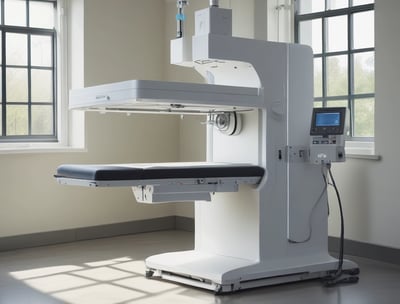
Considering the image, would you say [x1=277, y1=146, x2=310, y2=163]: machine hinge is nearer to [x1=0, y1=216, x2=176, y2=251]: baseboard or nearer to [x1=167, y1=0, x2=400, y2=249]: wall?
[x1=167, y1=0, x2=400, y2=249]: wall

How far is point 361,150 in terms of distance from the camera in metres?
5.19

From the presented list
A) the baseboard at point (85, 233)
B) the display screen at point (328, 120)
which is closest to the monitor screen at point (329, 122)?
the display screen at point (328, 120)

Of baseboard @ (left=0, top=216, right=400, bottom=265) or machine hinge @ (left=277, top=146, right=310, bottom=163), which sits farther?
baseboard @ (left=0, top=216, right=400, bottom=265)

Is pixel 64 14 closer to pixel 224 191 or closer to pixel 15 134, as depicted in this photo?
pixel 15 134

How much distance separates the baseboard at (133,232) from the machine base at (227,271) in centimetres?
56

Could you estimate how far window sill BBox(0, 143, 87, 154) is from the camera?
224 inches

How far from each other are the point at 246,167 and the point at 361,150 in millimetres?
1350

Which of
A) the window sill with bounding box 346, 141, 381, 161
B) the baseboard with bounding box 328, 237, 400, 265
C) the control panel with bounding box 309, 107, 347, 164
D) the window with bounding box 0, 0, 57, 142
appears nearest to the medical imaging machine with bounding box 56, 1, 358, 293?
the control panel with bounding box 309, 107, 347, 164

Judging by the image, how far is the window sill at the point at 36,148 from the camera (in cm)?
569

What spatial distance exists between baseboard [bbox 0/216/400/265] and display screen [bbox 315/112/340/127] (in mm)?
1134

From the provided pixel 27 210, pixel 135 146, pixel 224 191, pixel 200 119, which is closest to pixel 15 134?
pixel 27 210

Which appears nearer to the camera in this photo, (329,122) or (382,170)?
(329,122)

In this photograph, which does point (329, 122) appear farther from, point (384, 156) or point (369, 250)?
point (369, 250)

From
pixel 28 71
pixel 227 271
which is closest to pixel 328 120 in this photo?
pixel 227 271
